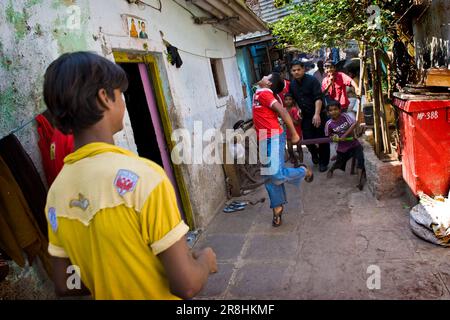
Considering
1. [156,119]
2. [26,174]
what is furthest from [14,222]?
[156,119]

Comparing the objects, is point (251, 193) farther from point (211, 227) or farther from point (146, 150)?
point (146, 150)

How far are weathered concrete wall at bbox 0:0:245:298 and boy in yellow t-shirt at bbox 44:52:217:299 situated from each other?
148 centimetres

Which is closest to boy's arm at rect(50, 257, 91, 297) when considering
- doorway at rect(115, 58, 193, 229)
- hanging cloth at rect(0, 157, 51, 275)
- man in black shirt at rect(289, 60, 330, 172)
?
hanging cloth at rect(0, 157, 51, 275)

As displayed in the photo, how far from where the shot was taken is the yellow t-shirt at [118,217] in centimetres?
109

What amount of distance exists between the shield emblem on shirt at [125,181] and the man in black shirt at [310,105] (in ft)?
18.7

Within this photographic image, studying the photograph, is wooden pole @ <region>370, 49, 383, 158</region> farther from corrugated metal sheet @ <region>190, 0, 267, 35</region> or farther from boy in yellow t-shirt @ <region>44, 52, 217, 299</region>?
boy in yellow t-shirt @ <region>44, 52, 217, 299</region>

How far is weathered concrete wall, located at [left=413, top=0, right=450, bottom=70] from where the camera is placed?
4336mm

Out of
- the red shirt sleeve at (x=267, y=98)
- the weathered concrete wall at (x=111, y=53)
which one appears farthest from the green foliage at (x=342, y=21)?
the weathered concrete wall at (x=111, y=53)

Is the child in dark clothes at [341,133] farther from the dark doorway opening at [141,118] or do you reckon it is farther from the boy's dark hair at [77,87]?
the boy's dark hair at [77,87]

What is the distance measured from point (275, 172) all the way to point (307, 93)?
270 centimetres

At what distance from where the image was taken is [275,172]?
14.7 feet

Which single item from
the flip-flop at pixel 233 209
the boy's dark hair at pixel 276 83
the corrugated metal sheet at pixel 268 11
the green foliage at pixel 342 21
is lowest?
the flip-flop at pixel 233 209

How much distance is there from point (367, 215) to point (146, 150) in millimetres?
2970

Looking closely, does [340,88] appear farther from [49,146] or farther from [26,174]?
[26,174]
